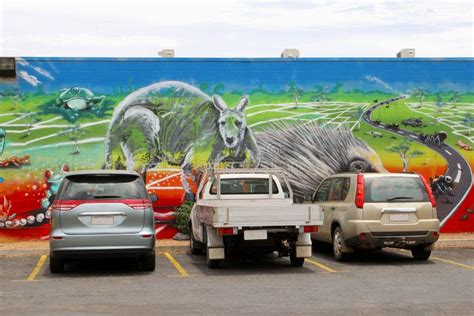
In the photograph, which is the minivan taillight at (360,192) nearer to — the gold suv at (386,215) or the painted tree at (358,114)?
the gold suv at (386,215)

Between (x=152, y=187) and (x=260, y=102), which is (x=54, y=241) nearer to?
(x=152, y=187)

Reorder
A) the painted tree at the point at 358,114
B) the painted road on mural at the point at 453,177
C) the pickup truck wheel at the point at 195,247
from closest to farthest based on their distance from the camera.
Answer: the pickup truck wheel at the point at 195,247 < the painted tree at the point at 358,114 < the painted road on mural at the point at 453,177

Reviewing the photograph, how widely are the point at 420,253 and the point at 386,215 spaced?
52.3 inches

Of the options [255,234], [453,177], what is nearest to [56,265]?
[255,234]

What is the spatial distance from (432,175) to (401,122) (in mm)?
1642

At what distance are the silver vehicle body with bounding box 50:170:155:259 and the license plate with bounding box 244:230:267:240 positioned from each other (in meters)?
1.57

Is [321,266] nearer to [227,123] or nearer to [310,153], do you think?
[310,153]

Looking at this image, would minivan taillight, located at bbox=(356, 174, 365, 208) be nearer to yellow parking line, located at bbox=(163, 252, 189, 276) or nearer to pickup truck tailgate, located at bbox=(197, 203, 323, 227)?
pickup truck tailgate, located at bbox=(197, 203, 323, 227)

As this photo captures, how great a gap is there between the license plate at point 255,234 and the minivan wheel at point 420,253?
3.39m

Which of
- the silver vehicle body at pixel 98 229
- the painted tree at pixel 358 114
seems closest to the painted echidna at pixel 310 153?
the painted tree at pixel 358 114

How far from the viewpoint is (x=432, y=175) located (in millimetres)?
21109

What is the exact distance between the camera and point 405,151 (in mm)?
21031

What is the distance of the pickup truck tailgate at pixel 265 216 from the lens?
13.1m

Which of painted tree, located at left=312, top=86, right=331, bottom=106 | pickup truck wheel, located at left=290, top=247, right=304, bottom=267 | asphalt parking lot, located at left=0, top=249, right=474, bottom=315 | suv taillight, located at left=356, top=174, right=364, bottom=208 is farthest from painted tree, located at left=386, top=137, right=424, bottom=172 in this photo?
pickup truck wheel, located at left=290, top=247, right=304, bottom=267
